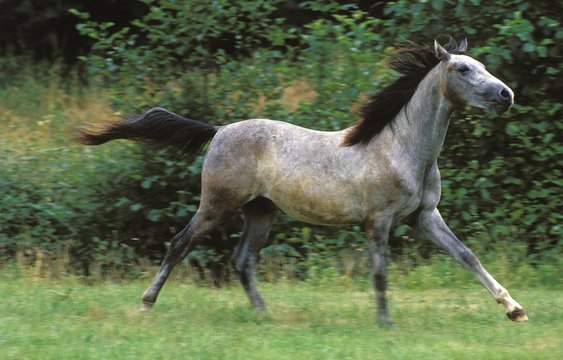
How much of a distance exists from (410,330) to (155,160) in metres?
5.15

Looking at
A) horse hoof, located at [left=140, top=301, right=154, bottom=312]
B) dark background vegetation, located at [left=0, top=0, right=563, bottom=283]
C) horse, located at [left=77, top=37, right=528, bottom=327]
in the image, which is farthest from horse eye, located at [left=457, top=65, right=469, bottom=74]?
dark background vegetation, located at [left=0, top=0, right=563, bottom=283]

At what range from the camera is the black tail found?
8773 millimetres

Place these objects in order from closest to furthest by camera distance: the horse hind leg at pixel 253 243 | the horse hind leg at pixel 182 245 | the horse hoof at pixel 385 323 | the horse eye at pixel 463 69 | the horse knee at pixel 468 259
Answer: the horse eye at pixel 463 69 < the horse hoof at pixel 385 323 < the horse knee at pixel 468 259 < the horse hind leg at pixel 182 245 < the horse hind leg at pixel 253 243

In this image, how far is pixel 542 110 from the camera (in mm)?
11867

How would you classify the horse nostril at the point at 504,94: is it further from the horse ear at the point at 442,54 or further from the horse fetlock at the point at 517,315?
the horse fetlock at the point at 517,315

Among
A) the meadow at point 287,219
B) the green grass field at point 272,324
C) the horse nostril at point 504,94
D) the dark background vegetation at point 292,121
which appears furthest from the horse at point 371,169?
the dark background vegetation at point 292,121

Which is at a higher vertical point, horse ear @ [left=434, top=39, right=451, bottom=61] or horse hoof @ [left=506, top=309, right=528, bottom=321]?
horse ear @ [left=434, top=39, right=451, bottom=61]

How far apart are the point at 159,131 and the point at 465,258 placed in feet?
9.42

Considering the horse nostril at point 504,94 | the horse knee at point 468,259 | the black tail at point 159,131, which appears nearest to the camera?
the horse nostril at point 504,94

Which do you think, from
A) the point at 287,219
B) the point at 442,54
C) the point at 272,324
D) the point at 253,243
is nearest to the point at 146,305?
the point at 253,243

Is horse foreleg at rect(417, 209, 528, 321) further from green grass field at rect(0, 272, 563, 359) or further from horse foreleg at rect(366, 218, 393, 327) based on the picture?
horse foreleg at rect(366, 218, 393, 327)

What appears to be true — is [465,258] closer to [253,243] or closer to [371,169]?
[371,169]

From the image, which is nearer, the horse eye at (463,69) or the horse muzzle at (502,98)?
the horse muzzle at (502,98)

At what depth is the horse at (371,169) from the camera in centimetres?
779
